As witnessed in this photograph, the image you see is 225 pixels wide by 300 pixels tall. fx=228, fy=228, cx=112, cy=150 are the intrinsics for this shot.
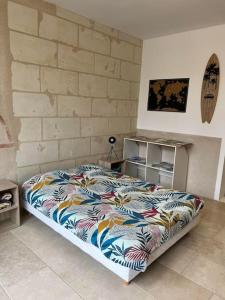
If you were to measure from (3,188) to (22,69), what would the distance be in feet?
4.57

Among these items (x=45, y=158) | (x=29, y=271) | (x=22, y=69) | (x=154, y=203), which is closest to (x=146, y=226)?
(x=154, y=203)

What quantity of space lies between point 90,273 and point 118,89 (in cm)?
289

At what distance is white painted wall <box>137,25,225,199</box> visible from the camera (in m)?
3.36

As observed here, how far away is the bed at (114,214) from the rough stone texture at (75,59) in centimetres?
148

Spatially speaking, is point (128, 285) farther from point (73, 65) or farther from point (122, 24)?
point (122, 24)

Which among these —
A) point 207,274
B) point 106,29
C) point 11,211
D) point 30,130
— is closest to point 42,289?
point 11,211

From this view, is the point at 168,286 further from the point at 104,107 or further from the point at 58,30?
the point at 58,30

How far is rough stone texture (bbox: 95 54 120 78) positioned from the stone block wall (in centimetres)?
1

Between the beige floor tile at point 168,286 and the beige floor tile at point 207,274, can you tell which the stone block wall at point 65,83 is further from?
the beige floor tile at point 207,274

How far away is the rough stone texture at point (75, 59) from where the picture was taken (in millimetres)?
3052

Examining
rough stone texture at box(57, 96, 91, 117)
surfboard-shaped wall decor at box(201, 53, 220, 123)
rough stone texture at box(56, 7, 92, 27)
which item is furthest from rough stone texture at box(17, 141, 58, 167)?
surfboard-shaped wall decor at box(201, 53, 220, 123)

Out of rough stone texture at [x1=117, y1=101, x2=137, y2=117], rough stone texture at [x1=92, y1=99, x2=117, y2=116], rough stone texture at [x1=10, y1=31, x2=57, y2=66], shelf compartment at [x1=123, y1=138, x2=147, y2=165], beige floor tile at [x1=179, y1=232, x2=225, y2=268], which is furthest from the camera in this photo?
shelf compartment at [x1=123, y1=138, x2=147, y2=165]

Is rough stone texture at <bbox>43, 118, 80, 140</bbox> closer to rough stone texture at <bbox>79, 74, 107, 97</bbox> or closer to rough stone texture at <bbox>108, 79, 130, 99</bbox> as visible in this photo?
rough stone texture at <bbox>79, 74, 107, 97</bbox>

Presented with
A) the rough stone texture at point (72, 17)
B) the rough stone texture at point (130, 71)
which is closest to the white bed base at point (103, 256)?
the rough stone texture at point (72, 17)
